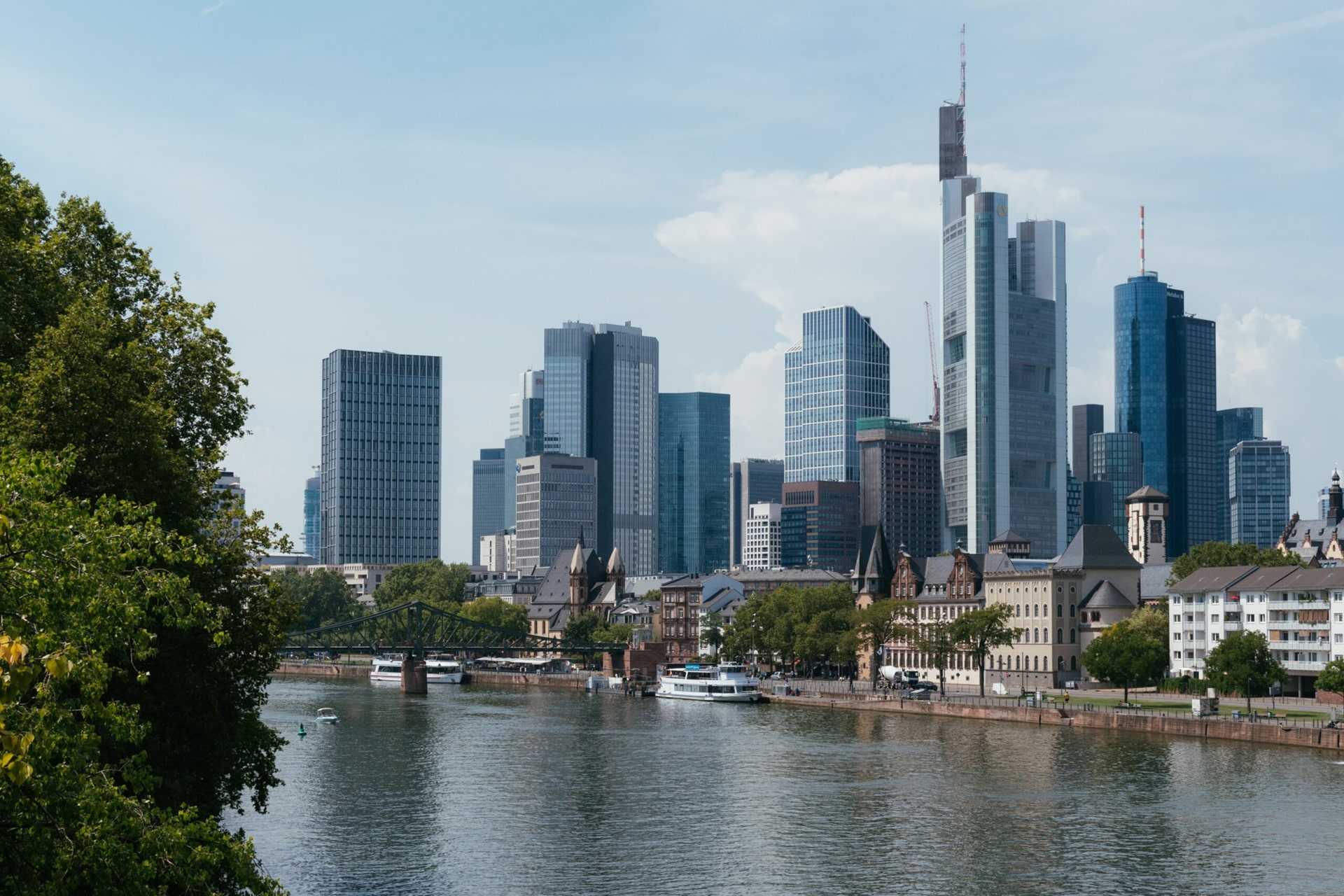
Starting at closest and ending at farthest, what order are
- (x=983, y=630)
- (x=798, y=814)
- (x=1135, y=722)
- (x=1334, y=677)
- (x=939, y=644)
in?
(x=798, y=814) → (x=1135, y=722) → (x=1334, y=677) → (x=983, y=630) → (x=939, y=644)

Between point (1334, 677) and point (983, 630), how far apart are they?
48940mm

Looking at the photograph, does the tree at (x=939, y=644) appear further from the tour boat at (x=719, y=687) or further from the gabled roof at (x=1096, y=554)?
the tour boat at (x=719, y=687)

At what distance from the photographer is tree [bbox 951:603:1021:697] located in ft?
576

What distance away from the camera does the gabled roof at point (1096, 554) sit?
630 ft

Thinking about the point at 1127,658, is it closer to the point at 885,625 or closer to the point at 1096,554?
the point at 1096,554

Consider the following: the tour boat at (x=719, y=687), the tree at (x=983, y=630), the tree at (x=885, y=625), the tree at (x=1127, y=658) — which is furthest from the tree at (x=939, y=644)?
the tour boat at (x=719, y=687)

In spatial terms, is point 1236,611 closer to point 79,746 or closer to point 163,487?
point 163,487

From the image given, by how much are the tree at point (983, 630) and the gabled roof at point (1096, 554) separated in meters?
15.3

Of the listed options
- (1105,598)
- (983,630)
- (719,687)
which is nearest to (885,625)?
(983,630)

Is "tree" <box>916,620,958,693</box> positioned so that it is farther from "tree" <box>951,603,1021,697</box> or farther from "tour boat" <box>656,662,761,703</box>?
"tour boat" <box>656,662,761,703</box>

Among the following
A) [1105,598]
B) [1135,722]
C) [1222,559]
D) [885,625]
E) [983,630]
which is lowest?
[1135,722]

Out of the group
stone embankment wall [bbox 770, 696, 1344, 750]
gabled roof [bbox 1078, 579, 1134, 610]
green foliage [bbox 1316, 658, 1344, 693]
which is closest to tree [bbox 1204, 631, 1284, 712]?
green foliage [bbox 1316, 658, 1344, 693]

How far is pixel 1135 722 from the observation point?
12950 centimetres

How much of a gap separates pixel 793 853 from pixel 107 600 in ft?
176
